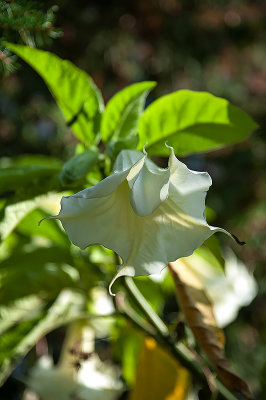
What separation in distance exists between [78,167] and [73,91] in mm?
83

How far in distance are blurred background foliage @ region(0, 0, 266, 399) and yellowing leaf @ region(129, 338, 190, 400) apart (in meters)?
0.65

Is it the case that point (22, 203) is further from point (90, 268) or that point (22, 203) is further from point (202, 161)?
point (202, 161)

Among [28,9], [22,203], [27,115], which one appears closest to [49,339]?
[27,115]

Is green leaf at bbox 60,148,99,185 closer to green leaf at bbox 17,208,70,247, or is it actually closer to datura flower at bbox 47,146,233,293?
datura flower at bbox 47,146,233,293

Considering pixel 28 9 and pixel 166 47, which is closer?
pixel 28 9

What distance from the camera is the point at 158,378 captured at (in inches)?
19.3

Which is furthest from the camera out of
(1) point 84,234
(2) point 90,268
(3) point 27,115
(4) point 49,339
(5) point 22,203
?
(3) point 27,115

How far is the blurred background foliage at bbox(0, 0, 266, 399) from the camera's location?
1.32 metres

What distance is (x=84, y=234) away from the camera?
0.35 metres

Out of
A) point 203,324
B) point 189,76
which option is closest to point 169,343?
point 203,324

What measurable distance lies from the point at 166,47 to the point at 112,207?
136 centimetres

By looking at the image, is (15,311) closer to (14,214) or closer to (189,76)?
(14,214)

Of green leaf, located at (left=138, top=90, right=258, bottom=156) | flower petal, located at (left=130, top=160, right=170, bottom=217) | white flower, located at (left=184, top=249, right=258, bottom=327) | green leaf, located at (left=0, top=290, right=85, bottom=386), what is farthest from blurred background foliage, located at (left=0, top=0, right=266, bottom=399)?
flower petal, located at (left=130, top=160, right=170, bottom=217)

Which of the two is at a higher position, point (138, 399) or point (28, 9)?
point (28, 9)
